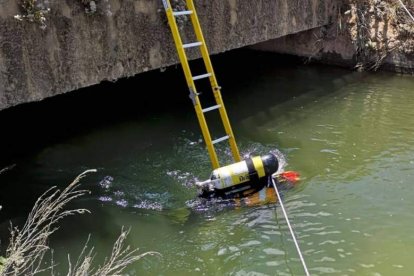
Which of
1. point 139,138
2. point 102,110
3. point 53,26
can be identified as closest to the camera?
point 53,26

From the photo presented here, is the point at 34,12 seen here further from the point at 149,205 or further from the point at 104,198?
the point at 149,205

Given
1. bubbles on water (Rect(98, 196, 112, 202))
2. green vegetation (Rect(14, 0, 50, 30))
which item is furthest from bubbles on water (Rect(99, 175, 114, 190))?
green vegetation (Rect(14, 0, 50, 30))

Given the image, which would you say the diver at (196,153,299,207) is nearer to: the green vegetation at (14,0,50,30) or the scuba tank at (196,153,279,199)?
the scuba tank at (196,153,279,199)

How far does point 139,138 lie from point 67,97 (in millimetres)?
2352

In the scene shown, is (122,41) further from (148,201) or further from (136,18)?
(148,201)

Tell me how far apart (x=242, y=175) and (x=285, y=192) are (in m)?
0.70

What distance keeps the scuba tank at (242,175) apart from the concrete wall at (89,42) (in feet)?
5.81

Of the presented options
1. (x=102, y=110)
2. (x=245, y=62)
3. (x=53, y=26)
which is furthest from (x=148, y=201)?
(x=245, y=62)

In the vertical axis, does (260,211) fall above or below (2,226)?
below

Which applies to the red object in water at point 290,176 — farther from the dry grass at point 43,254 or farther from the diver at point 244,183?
the dry grass at point 43,254

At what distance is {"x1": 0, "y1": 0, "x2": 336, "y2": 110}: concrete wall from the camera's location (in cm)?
489

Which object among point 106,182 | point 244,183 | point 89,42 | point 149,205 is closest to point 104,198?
point 106,182

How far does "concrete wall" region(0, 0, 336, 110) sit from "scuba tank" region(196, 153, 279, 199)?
1.77 m

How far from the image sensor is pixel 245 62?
35.1 feet
